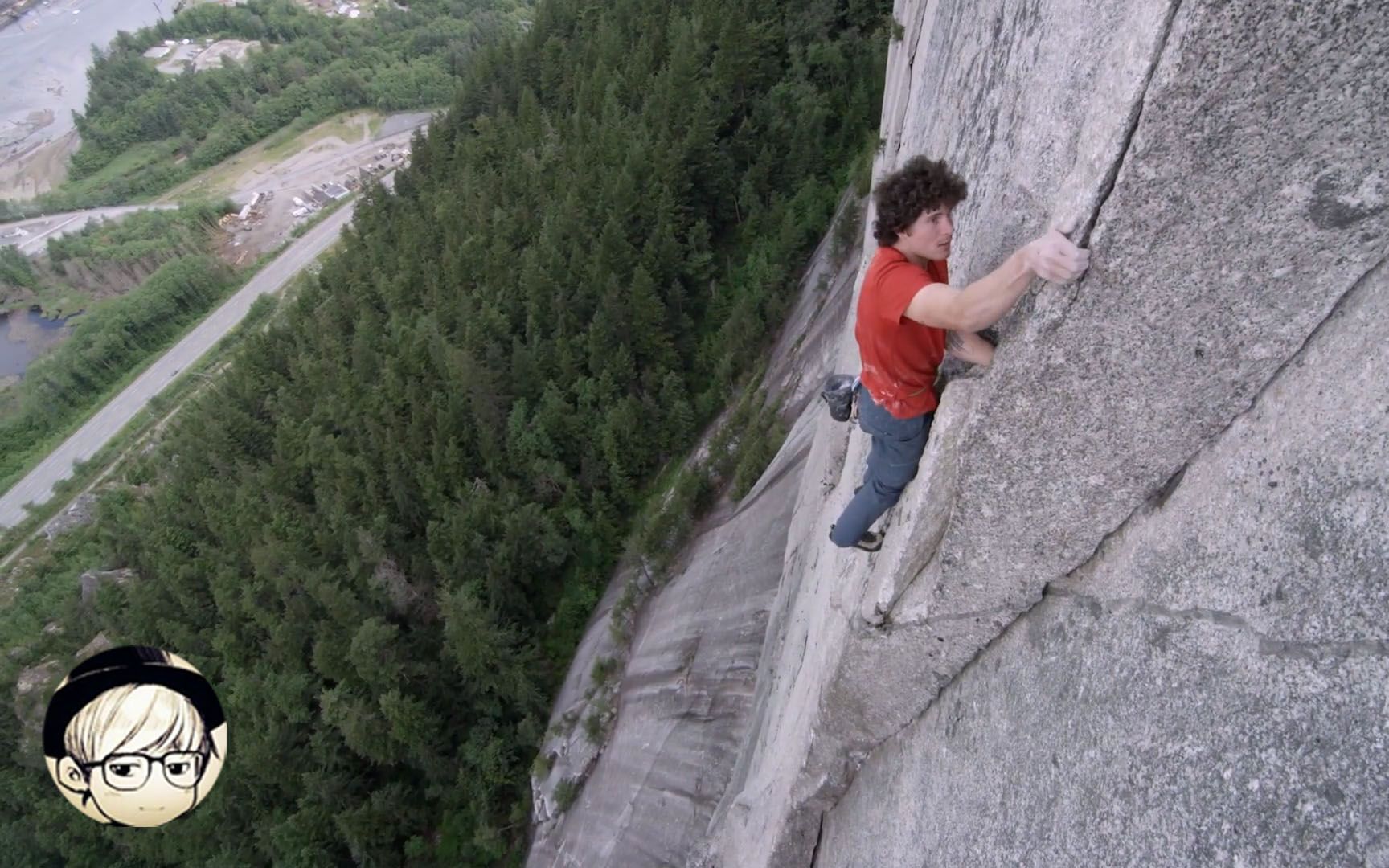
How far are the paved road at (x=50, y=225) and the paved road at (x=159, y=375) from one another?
18.6 metres

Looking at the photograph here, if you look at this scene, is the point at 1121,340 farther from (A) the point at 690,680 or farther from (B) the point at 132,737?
(A) the point at 690,680

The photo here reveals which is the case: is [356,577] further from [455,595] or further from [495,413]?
[495,413]

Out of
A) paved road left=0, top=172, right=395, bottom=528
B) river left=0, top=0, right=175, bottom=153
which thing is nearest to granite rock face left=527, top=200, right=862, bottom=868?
paved road left=0, top=172, right=395, bottom=528

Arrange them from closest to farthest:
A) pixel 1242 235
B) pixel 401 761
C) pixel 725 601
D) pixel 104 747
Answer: pixel 1242 235, pixel 104 747, pixel 725 601, pixel 401 761

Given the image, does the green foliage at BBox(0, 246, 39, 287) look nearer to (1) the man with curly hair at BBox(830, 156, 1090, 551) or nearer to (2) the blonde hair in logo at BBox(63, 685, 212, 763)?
A: (2) the blonde hair in logo at BBox(63, 685, 212, 763)

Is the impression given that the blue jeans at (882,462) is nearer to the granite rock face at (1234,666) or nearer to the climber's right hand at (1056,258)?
the granite rock face at (1234,666)

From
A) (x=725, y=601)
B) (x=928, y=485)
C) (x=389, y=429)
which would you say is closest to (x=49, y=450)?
(x=389, y=429)

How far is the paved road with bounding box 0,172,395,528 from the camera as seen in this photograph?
1682 inches

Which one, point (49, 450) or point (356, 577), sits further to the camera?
point (49, 450)

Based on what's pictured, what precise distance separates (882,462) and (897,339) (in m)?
1.07

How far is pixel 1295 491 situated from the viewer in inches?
106

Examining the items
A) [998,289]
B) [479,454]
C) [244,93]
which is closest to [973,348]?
[998,289]

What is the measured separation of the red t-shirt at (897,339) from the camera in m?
3.41

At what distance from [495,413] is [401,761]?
10.3 m
